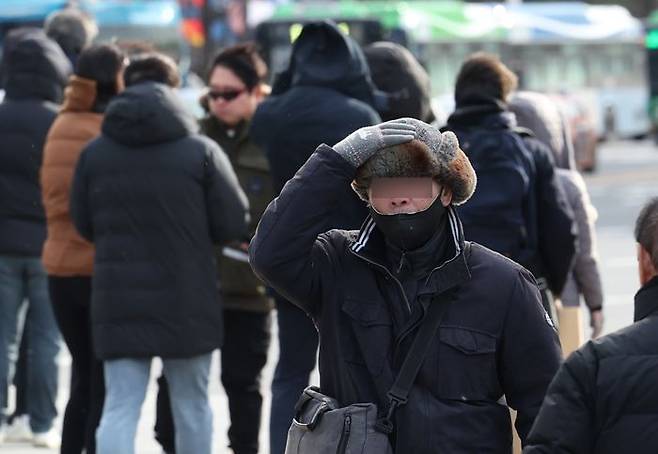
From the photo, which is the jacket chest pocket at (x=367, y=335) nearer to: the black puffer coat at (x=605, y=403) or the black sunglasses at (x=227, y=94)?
the black puffer coat at (x=605, y=403)

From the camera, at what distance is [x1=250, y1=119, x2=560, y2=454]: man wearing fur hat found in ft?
13.4

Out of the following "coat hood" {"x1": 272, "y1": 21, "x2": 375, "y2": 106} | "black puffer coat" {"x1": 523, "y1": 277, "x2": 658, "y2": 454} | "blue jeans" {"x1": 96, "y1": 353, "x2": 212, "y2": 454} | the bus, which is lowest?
the bus

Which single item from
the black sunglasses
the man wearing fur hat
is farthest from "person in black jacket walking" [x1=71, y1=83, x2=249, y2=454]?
the man wearing fur hat

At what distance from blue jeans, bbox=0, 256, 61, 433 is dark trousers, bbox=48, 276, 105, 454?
1.19 metres

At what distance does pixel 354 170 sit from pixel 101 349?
106 inches

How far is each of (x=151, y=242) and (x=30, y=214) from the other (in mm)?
2241

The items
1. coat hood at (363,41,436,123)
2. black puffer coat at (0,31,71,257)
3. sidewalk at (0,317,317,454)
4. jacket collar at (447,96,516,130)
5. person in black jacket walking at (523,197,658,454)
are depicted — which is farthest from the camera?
sidewalk at (0,317,317,454)

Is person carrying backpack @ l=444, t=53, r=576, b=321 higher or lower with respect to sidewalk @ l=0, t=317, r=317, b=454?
higher

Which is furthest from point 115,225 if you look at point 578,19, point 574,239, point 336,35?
point 578,19

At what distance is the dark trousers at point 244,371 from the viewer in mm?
7711

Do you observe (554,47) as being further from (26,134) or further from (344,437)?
(344,437)

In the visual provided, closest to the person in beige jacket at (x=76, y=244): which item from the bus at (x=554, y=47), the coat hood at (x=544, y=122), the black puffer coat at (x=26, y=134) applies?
the black puffer coat at (x=26, y=134)

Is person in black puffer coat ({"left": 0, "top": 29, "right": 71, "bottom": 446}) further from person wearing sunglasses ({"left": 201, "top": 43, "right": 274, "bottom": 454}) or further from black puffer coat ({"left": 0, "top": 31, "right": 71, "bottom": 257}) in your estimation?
person wearing sunglasses ({"left": 201, "top": 43, "right": 274, "bottom": 454})

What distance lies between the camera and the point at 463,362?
13.4 ft
